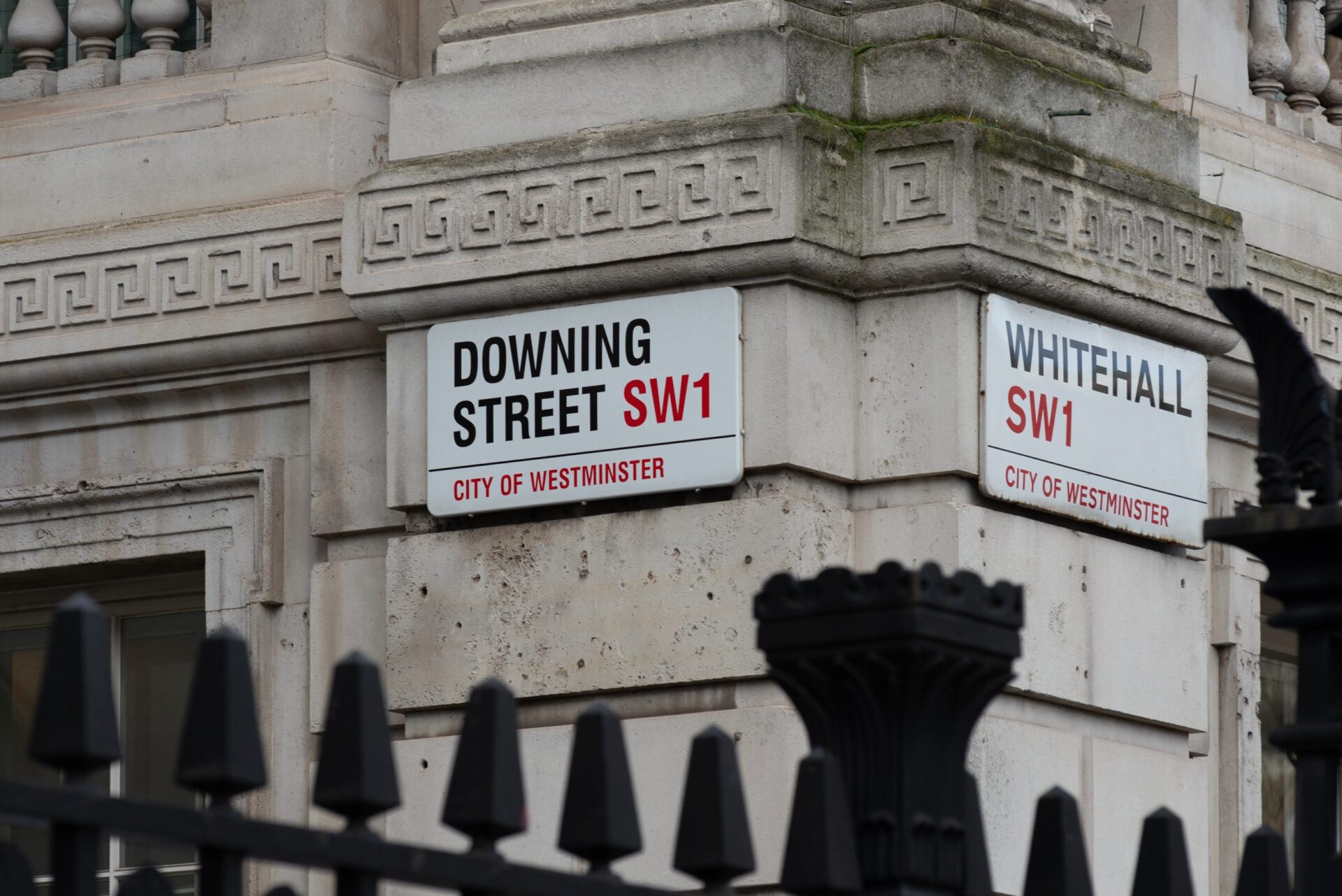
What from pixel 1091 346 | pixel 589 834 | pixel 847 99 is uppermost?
pixel 847 99

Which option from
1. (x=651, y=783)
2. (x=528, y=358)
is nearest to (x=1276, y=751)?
(x=651, y=783)

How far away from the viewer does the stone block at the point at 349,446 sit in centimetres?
870

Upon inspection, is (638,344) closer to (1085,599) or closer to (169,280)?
(1085,599)

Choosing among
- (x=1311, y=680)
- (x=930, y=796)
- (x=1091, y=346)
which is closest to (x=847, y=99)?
(x=1091, y=346)

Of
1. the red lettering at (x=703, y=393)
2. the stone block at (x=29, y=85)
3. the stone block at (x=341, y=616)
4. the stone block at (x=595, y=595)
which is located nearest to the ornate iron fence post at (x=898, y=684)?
the stone block at (x=595, y=595)

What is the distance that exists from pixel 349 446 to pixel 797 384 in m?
1.52

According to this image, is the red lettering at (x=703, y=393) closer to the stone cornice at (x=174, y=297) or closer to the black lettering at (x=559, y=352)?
the black lettering at (x=559, y=352)

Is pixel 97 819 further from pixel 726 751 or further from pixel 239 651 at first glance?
pixel 726 751

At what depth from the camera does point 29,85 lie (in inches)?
373

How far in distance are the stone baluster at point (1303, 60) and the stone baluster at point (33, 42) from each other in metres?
3.81

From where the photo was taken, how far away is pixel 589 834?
3410 mm

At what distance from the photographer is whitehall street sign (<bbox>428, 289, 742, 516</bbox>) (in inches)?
312

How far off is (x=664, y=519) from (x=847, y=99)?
1187 millimetres

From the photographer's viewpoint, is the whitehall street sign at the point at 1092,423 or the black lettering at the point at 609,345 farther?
the black lettering at the point at 609,345
